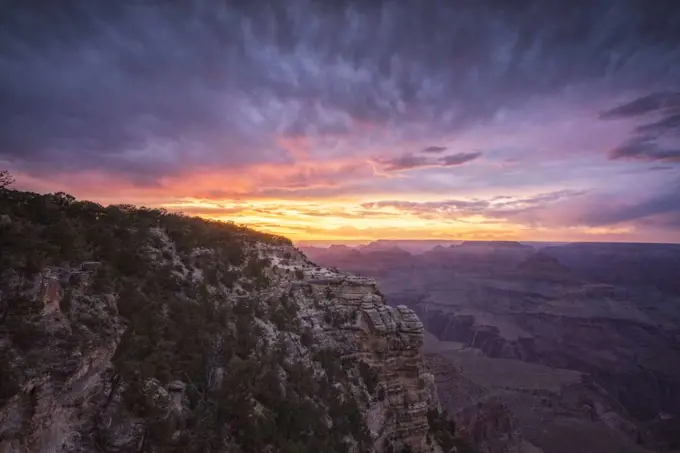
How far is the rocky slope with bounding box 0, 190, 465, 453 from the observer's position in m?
10.7

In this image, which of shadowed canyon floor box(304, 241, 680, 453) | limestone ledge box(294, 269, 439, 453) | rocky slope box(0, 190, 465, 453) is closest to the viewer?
rocky slope box(0, 190, 465, 453)

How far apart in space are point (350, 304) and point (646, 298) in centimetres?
16869

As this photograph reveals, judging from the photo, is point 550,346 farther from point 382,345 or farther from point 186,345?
point 186,345

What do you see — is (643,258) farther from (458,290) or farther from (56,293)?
(56,293)

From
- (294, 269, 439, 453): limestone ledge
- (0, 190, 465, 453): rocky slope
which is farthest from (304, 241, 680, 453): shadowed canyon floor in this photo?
(0, 190, 465, 453): rocky slope

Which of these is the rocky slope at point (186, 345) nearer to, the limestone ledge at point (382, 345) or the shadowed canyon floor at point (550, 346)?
the limestone ledge at point (382, 345)

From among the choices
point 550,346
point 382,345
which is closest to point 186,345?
point 382,345

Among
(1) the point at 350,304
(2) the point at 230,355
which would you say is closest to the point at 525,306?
(1) the point at 350,304

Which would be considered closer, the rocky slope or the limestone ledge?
the rocky slope

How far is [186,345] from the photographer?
15.2 meters

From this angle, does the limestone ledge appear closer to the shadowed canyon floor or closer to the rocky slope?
the rocky slope

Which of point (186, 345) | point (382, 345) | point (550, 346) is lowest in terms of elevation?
point (550, 346)

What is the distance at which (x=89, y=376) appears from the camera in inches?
444

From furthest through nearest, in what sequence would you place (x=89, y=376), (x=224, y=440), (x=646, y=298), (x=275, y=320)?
(x=646, y=298) → (x=275, y=320) → (x=224, y=440) → (x=89, y=376)
